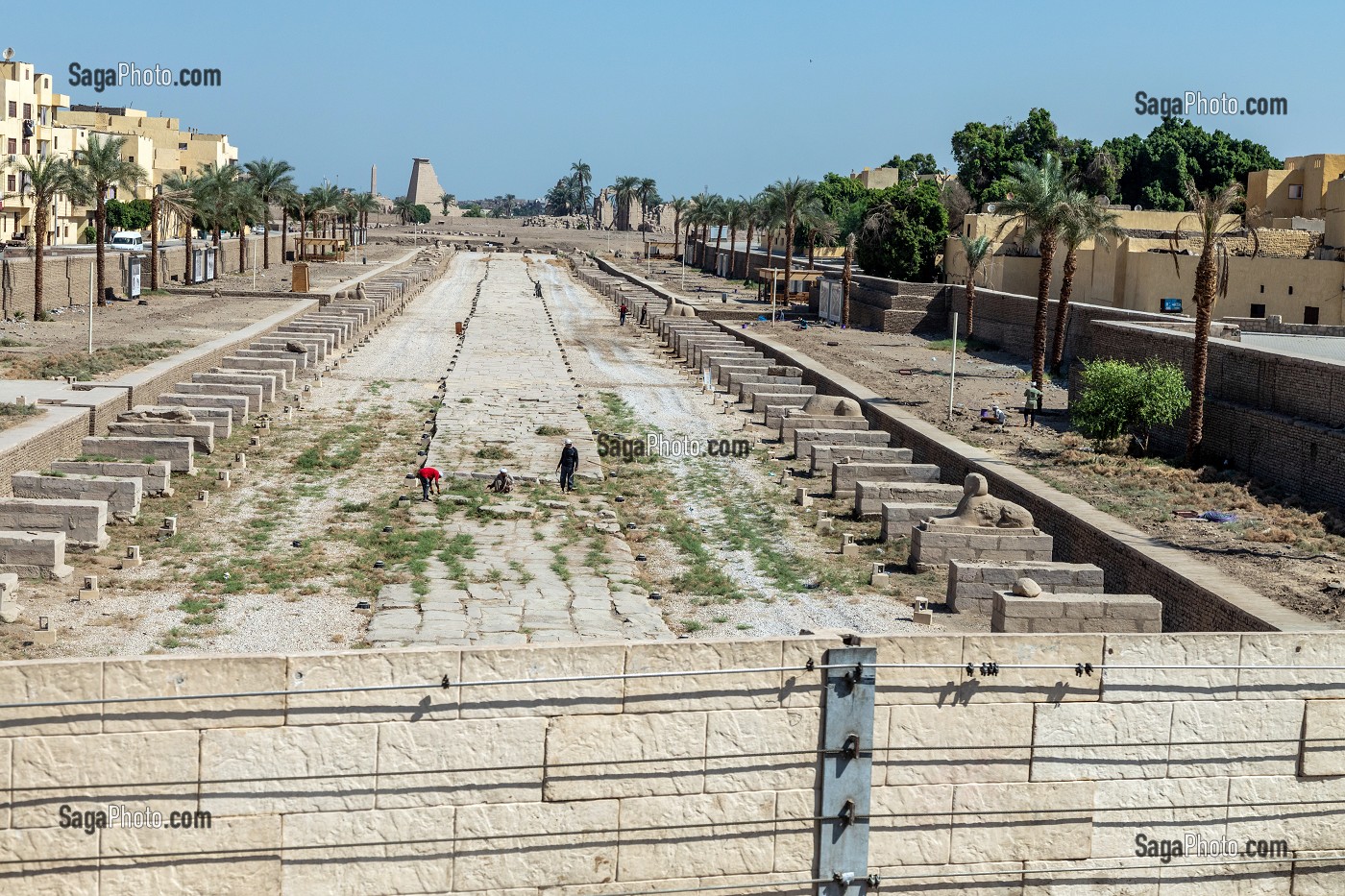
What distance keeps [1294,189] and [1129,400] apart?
31.0m

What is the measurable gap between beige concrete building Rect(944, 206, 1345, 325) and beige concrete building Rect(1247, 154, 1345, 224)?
2728 millimetres

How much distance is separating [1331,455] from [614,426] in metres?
13.7

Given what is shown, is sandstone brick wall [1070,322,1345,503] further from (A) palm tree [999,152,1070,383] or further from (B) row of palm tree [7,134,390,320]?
(B) row of palm tree [7,134,390,320]

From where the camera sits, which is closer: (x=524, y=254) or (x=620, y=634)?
(x=620, y=634)

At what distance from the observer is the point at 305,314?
45.6 m

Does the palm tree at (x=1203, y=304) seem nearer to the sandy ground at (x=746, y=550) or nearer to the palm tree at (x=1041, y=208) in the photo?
the sandy ground at (x=746, y=550)

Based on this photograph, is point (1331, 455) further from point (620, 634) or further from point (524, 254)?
point (524, 254)

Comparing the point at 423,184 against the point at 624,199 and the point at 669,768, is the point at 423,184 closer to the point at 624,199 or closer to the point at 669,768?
the point at 624,199

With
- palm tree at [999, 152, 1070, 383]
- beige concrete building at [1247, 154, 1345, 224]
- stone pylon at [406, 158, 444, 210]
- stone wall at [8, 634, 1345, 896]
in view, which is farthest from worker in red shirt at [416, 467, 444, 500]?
stone pylon at [406, 158, 444, 210]

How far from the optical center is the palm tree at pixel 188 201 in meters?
55.2

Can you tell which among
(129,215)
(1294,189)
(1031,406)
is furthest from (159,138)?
(1031,406)

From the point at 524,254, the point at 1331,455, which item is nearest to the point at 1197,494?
the point at 1331,455

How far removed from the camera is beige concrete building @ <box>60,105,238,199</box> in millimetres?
96688

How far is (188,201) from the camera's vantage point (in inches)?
2178
